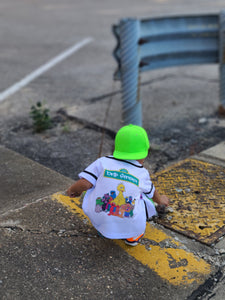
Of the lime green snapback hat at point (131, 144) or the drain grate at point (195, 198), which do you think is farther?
the drain grate at point (195, 198)

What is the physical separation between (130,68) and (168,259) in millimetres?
2047

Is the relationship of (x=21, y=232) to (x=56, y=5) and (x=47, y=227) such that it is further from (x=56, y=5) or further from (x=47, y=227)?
(x=56, y=5)

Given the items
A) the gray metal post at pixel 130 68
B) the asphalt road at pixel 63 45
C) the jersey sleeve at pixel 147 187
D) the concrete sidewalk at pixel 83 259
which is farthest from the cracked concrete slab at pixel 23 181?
the asphalt road at pixel 63 45

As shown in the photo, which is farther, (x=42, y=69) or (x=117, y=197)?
(x=42, y=69)

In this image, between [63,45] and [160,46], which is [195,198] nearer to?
[160,46]

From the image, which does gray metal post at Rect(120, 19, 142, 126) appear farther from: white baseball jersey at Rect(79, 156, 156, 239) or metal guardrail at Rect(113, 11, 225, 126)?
white baseball jersey at Rect(79, 156, 156, 239)

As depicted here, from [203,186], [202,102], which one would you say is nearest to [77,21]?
[202,102]

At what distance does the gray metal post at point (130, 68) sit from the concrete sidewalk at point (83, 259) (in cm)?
140

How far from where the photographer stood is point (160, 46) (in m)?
4.36

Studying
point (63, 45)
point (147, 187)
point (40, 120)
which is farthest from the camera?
point (63, 45)

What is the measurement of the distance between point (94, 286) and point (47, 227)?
61 centimetres

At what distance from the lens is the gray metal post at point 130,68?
3.86m

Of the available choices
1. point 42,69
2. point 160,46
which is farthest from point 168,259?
point 42,69

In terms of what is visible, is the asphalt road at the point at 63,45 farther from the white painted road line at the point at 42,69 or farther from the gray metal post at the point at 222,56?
the gray metal post at the point at 222,56
